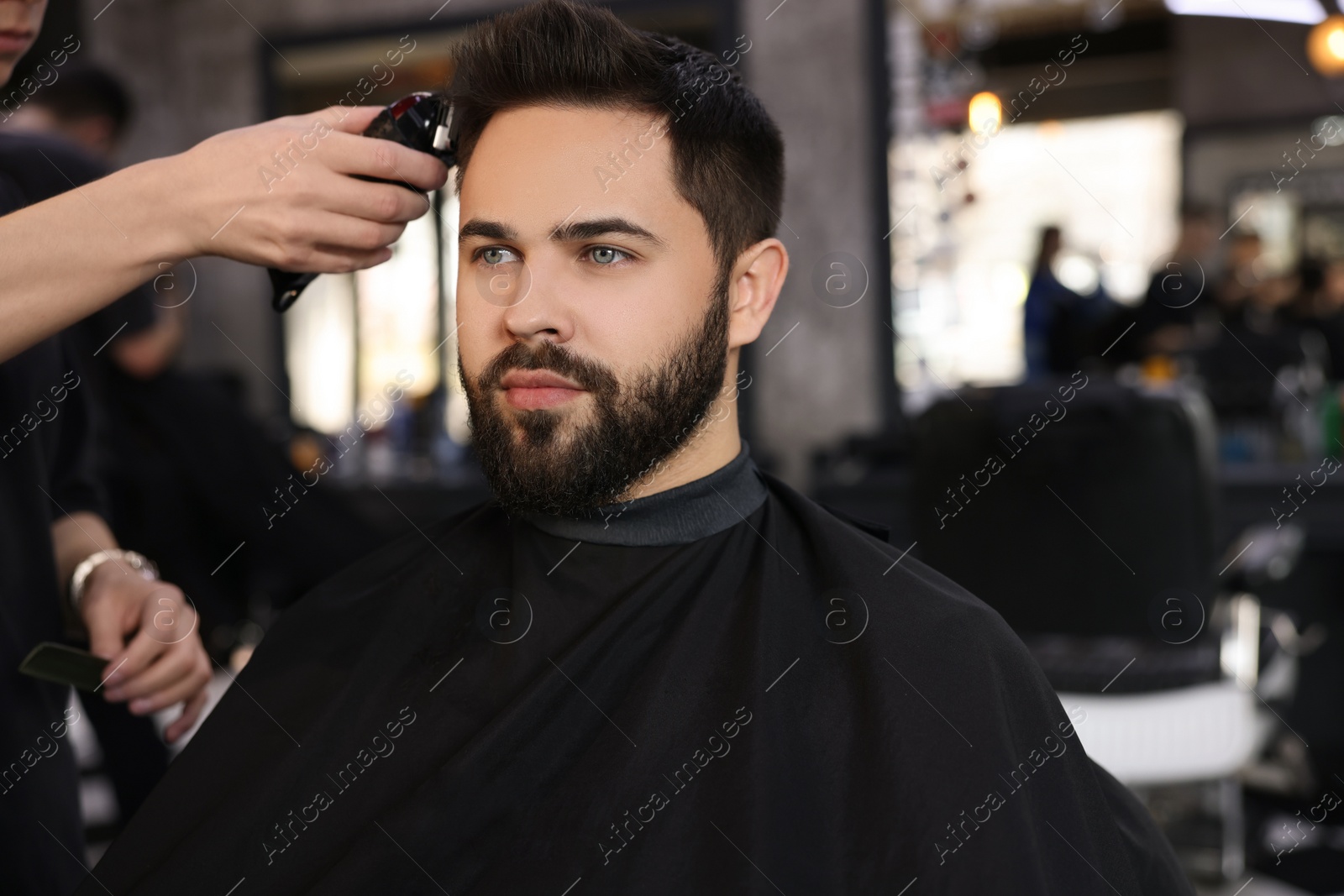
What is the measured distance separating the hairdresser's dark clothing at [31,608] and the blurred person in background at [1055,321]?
4.14 metres

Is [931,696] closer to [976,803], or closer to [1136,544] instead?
[976,803]

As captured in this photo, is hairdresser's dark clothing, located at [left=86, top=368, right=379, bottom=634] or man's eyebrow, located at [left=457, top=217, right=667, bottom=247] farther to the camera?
hairdresser's dark clothing, located at [left=86, top=368, right=379, bottom=634]

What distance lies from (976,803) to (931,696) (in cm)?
10

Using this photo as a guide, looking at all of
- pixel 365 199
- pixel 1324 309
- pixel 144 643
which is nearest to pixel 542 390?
pixel 365 199

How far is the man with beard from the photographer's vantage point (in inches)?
36.8

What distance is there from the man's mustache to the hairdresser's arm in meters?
0.23

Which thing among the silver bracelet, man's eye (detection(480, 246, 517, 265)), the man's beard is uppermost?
man's eye (detection(480, 246, 517, 265))

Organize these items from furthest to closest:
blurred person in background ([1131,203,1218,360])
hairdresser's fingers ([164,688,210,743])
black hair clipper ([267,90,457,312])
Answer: blurred person in background ([1131,203,1218,360])
hairdresser's fingers ([164,688,210,743])
black hair clipper ([267,90,457,312])

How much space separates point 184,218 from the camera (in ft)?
3.09

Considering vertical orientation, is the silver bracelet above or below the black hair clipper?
below

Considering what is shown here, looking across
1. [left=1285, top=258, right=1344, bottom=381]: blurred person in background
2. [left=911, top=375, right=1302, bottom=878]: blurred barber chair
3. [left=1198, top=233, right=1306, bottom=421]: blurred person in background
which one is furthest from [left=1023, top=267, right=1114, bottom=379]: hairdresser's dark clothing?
[left=911, top=375, right=1302, bottom=878]: blurred barber chair

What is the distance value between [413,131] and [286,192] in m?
0.19

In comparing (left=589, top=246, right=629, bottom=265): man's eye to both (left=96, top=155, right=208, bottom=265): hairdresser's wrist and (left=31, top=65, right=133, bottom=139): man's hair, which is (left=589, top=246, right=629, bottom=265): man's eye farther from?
(left=31, top=65, right=133, bottom=139): man's hair

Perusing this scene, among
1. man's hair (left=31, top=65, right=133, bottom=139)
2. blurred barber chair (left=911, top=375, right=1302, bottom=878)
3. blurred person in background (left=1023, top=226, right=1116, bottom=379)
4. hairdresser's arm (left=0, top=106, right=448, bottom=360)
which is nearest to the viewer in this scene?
hairdresser's arm (left=0, top=106, right=448, bottom=360)
